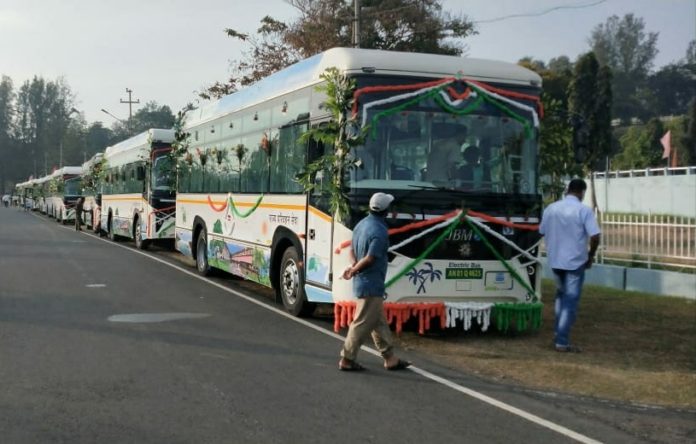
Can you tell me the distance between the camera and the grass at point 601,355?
7.55m

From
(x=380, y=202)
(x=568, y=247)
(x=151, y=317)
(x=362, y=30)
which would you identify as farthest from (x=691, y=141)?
(x=380, y=202)

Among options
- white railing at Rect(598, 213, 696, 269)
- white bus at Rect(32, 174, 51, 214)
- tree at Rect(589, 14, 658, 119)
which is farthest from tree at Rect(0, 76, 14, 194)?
white railing at Rect(598, 213, 696, 269)

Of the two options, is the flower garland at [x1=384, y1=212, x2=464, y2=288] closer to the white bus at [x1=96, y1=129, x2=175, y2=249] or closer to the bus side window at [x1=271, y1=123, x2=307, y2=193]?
the bus side window at [x1=271, y1=123, x2=307, y2=193]

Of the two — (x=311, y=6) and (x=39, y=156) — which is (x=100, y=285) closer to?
(x=311, y=6)

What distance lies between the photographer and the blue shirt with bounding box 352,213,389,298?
748cm

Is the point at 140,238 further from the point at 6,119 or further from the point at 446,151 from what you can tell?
the point at 6,119

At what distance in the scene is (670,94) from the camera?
11306 centimetres

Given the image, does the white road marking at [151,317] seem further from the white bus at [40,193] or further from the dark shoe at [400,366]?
Result: the white bus at [40,193]

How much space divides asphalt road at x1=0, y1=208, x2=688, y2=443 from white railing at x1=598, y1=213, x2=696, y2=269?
6.90 m

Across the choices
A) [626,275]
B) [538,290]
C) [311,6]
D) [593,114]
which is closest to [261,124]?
[538,290]

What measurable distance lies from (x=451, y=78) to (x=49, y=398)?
18.1ft

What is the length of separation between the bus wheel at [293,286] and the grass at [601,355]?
1.51 metres

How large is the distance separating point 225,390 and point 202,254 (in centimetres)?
946

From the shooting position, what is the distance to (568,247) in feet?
30.0
